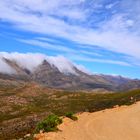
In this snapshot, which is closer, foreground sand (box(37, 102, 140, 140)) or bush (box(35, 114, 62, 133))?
foreground sand (box(37, 102, 140, 140))

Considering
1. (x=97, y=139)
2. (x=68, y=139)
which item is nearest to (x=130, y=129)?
(x=97, y=139)

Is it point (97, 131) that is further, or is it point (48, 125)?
point (97, 131)

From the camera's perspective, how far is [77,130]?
90.3 ft

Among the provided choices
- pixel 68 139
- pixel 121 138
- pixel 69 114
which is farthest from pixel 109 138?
pixel 69 114

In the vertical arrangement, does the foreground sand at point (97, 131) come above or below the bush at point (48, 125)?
below

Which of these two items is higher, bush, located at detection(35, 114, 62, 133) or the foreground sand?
bush, located at detection(35, 114, 62, 133)

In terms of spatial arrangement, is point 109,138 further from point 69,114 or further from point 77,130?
point 69,114

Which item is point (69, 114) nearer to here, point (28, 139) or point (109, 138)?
point (109, 138)

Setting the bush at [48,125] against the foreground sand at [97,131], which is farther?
the bush at [48,125]

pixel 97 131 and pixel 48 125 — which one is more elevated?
pixel 48 125

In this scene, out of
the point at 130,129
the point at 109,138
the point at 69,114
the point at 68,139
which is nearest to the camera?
the point at 68,139

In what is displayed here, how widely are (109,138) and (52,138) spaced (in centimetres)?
441

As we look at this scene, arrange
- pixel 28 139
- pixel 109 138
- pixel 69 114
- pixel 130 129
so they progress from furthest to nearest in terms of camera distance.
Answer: pixel 69 114 → pixel 130 129 → pixel 109 138 → pixel 28 139

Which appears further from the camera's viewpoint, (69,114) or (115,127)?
(69,114)
